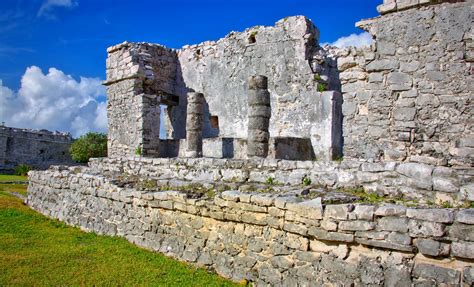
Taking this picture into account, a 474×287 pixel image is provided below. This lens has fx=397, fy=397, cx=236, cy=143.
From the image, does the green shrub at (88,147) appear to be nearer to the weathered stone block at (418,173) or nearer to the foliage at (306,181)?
the foliage at (306,181)

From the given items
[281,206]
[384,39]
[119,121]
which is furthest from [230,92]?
[281,206]

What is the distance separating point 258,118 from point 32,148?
66.9 feet

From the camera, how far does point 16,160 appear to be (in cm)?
2516

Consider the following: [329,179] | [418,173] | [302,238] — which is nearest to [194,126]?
[329,179]

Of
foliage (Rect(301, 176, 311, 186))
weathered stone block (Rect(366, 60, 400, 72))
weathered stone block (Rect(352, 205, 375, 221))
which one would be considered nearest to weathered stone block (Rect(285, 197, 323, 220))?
weathered stone block (Rect(352, 205, 375, 221))

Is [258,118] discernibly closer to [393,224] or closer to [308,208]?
[308,208]

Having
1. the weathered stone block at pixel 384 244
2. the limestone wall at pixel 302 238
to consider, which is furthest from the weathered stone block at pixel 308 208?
the weathered stone block at pixel 384 244

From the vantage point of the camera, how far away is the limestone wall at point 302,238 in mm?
3340

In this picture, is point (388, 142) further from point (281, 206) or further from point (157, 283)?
point (157, 283)

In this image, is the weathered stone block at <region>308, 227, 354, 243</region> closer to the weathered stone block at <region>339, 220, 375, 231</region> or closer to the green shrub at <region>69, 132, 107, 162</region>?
the weathered stone block at <region>339, 220, 375, 231</region>

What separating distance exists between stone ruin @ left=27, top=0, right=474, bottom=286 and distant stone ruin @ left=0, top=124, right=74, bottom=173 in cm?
1599

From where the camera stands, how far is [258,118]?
11375 millimetres

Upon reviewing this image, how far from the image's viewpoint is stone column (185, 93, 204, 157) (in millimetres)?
13461

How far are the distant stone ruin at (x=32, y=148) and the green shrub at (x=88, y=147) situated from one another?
1.28 meters
